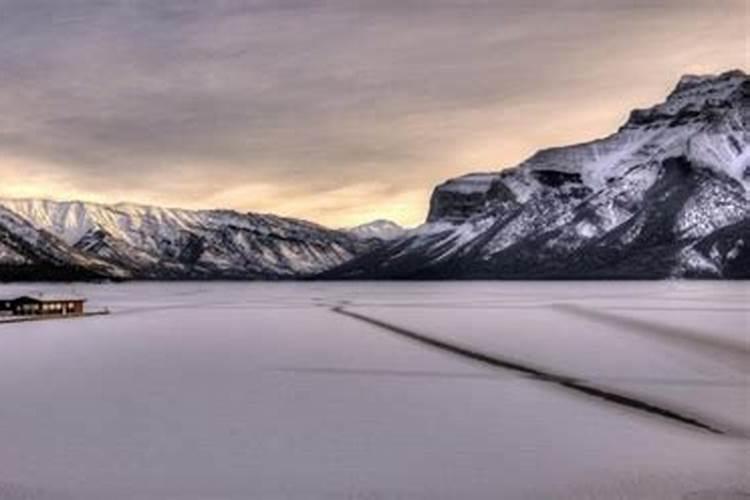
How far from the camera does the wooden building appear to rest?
92.2 metres

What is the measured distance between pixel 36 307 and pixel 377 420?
74413 mm

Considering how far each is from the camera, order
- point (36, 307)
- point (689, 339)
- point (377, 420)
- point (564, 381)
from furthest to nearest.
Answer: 1. point (36, 307)
2. point (689, 339)
3. point (564, 381)
4. point (377, 420)

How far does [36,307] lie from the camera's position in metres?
93.8

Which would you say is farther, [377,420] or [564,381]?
[564,381]

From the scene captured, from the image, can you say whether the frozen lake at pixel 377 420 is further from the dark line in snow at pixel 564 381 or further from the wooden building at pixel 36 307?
the wooden building at pixel 36 307

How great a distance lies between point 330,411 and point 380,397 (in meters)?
3.31

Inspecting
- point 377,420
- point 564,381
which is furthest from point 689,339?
point 377,420

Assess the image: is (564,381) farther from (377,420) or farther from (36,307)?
(36,307)

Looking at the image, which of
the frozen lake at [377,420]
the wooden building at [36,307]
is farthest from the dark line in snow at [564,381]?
the wooden building at [36,307]

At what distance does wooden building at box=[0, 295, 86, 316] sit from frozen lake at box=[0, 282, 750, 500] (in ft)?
132

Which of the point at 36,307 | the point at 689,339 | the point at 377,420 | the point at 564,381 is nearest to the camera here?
the point at 377,420

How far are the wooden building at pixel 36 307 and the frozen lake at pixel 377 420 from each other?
40.2 meters

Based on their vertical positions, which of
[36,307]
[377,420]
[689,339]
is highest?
[36,307]

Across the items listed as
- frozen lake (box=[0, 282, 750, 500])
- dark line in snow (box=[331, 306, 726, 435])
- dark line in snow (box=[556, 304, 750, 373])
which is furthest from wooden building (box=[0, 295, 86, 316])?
dark line in snow (box=[556, 304, 750, 373])
